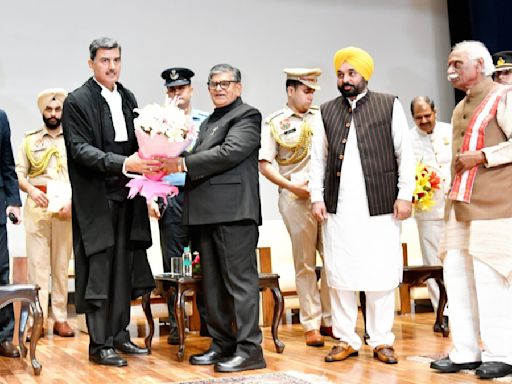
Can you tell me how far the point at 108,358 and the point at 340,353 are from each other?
1.28 metres

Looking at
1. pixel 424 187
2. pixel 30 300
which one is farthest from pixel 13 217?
pixel 424 187

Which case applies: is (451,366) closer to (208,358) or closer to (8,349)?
(208,358)

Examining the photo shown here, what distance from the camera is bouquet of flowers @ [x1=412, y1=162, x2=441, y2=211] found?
5.41 metres

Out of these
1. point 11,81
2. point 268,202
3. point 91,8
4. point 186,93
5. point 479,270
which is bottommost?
point 479,270

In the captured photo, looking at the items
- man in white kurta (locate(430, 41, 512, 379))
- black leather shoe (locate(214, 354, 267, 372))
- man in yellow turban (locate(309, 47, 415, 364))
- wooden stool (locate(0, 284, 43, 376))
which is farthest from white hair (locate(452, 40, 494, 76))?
wooden stool (locate(0, 284, 43, 376))

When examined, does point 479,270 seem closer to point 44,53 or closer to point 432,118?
point 432,118

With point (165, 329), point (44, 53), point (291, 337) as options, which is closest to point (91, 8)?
point (44, 53)

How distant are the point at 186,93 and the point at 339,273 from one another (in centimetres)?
202

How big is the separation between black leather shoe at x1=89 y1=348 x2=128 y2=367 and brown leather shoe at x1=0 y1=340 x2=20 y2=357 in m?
0.57

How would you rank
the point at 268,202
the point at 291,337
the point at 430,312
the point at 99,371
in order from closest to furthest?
the point at 99,371
the point at 291,337
the point at 430,312
the point at 268,202

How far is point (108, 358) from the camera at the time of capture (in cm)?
454

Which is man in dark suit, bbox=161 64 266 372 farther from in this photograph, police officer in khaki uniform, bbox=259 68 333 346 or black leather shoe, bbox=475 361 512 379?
black leather shoe, bbox=475 361 512 379

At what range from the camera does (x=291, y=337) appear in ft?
18.5

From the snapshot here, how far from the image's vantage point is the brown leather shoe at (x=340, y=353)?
4.45 metres
